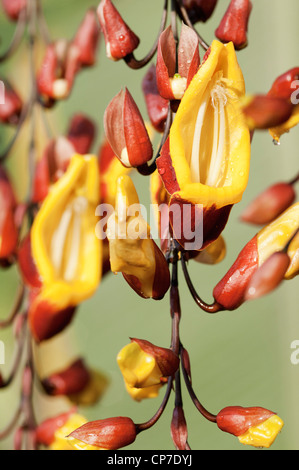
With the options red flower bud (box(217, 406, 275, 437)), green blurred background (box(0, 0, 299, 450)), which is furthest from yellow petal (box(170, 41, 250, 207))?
green blurred background (box(0, 0, 299, 450))

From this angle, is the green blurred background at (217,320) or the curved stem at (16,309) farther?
the green blurred background at (217,320)

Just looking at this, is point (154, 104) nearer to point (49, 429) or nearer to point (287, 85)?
point (287, 85)

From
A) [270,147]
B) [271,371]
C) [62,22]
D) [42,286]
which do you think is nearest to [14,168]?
[62,22]

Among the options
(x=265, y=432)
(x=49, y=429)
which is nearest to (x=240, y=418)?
(x=265, y=432)

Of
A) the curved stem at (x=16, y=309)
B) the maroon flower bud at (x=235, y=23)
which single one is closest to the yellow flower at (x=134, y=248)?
the maroon flower bud at (x=235, y=23)

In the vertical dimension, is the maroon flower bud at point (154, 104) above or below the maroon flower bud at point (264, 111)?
above

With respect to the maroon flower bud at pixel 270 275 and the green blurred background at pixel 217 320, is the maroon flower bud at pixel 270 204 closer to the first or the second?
the maroon flower bud at pixel 270 275
